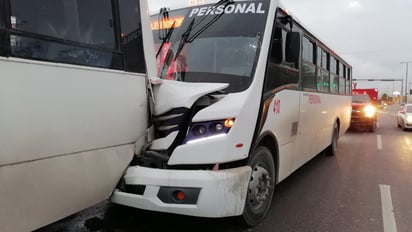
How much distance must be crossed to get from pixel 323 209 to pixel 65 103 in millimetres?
3903

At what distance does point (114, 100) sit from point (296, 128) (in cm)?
334

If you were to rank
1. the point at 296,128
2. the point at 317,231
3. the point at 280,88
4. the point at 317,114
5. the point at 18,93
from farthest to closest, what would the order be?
the point at 317,114 < the point at 296,128 < the point at 280,88 < the point at 317,231 < the point at 18,93

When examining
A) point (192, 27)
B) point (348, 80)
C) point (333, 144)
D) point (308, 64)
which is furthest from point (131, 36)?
point (348, 80)

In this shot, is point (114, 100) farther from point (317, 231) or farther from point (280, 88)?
point (317, 231)

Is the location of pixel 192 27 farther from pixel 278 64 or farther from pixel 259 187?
pixel 259 187

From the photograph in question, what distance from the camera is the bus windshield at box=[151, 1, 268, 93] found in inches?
168

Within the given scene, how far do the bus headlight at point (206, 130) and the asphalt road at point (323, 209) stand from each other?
1.26m

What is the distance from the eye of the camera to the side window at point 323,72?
7395 mm

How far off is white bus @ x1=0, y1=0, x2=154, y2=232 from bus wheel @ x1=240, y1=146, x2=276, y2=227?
4.76 ft

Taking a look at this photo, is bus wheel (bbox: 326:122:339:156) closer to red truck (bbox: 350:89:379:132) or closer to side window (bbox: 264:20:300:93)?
side window (bbox: 264:20:300:93)

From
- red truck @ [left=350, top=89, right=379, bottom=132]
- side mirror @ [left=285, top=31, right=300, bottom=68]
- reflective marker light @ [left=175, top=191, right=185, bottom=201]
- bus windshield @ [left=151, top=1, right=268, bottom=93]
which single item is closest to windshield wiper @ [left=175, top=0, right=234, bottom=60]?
bus windshield @ [left=151, top=1, right=268, bottom=93]

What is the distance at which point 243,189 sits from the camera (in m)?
3.78

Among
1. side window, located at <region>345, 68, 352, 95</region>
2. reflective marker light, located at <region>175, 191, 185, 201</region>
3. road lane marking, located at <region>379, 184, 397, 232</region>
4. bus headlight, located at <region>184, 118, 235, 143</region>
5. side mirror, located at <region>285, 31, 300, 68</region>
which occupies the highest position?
side mirror, located at <region>285, 31, 300, 68</region>

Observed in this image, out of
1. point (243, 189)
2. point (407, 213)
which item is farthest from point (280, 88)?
point (407, 213)
